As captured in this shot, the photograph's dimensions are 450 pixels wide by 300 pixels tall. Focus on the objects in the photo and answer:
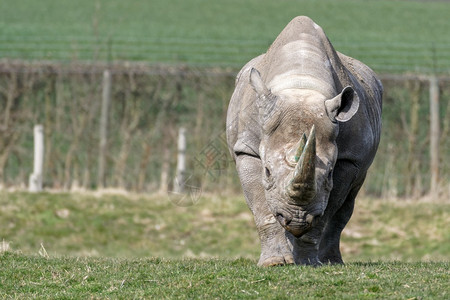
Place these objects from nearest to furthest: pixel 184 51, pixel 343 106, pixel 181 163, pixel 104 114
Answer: pixel 343 106, pixel 181 163, pixel 104 114, pixel 184 51

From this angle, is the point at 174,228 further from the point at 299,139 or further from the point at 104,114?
the point at 299,139

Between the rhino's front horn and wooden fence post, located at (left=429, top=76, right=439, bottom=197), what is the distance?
14.0 meters

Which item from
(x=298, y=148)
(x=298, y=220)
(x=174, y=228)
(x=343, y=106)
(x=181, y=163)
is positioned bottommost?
(x=298, y=220)

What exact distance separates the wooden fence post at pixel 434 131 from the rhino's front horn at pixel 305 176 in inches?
553

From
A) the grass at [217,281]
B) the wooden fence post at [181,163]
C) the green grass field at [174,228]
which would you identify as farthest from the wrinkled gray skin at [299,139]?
the wooden fence post at [181,163]

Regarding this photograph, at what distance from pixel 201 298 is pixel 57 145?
50.1ft

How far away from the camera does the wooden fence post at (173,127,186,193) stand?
2136 centimetres

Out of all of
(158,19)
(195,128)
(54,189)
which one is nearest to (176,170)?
(195,128)

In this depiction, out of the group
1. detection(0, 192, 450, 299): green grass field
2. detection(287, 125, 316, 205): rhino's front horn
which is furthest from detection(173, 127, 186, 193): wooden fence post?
detection(287, 125, 316, 205): rhino's front horn

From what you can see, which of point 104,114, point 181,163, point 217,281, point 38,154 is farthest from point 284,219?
point 104,114

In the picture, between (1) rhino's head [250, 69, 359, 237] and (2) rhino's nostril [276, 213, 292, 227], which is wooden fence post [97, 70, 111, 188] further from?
(2) rhino's nostril [276, 213, 292, 227]

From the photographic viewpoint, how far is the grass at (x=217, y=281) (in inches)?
315

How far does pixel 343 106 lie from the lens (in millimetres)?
9344

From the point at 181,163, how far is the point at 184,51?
11.7 meters
